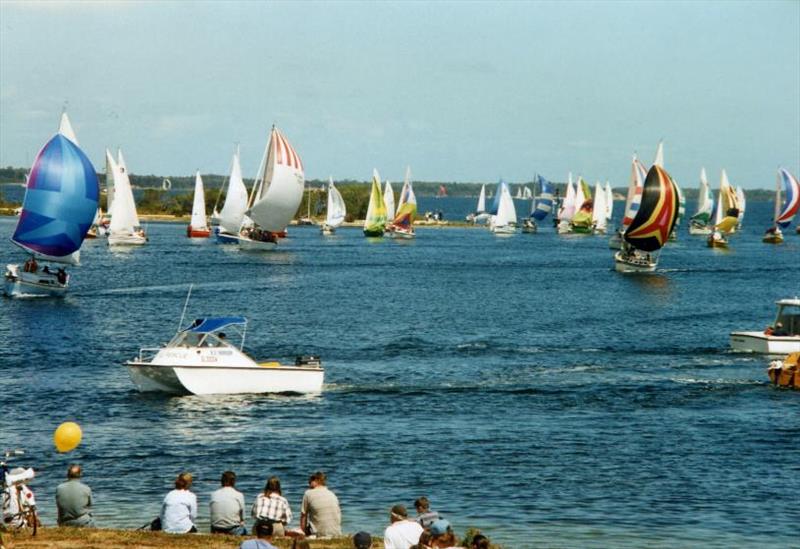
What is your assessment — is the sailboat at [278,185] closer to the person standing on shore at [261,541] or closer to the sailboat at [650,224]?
the sailboat at [650,224]

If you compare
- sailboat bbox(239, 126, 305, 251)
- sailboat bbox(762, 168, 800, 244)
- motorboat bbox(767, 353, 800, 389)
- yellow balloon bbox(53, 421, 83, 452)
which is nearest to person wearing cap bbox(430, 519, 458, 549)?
yellow balloon bbox(53, 421, 83, 452)

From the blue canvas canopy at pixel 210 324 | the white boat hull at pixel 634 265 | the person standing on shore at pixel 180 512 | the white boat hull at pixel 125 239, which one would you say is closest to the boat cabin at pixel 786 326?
the blue canvas canopy at pixel 210 324

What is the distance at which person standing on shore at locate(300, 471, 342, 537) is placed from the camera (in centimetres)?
2539

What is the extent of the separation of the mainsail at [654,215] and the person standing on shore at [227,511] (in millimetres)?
93074

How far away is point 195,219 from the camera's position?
184500mm

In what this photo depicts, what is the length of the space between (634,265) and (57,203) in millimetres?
55711

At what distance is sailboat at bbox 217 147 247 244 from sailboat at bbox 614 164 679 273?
174 ft

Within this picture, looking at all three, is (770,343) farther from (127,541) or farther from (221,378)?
(127,541)

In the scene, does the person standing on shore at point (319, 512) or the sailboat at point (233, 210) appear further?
the sailboat at point (233, 210)

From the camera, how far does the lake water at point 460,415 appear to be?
110 ft

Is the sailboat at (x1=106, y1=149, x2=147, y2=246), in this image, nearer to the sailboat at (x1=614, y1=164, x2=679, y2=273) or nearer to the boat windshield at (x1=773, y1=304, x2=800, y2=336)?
the sailboat at (x1=614, y1=164, x2=679, y2=273)

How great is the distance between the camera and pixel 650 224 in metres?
116

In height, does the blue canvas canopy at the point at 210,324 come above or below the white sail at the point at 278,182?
below

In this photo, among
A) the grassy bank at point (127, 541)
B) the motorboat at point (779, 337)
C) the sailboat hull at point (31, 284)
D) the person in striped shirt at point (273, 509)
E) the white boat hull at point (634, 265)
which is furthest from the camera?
the white boat hull at point (634, 265)
